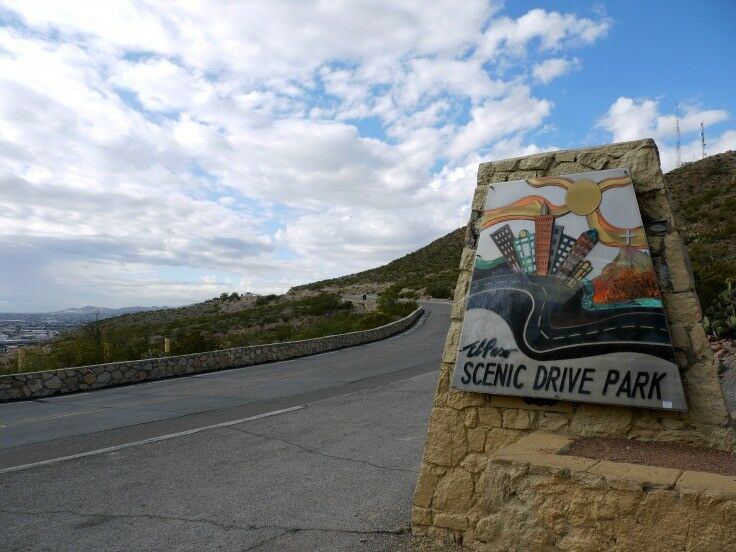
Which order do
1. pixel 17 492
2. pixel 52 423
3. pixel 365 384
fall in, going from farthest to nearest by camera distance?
pixel 365 384
pixel 52 423
pixel 17 492

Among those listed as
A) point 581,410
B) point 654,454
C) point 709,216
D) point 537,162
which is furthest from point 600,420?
point 709,216

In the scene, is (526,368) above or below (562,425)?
above

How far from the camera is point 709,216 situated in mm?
37688

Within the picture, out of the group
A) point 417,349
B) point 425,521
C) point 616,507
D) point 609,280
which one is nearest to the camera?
point 616,507

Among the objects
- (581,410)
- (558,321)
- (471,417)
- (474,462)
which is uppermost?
(558,321)

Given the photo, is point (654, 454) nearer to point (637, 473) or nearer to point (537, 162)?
point (637, 473)

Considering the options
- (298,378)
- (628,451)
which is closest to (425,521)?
(628,451)

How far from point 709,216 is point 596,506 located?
40.3m

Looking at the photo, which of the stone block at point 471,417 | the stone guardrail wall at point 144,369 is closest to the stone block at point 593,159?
the stone block at point 471,417

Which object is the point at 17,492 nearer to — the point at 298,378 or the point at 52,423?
the point at 52,423

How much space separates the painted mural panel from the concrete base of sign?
62cm

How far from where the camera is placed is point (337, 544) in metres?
4.82

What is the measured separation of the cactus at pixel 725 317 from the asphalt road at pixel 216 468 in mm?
6655

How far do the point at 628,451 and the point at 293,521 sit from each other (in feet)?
9.86
